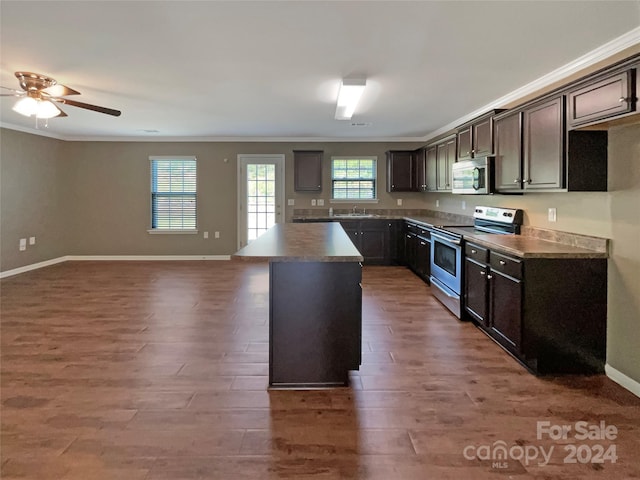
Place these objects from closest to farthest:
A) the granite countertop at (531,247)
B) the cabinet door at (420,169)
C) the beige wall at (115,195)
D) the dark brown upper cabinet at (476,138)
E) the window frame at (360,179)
Answer: 1. the granite countertop at (531,247)
2. the dark brown upper cabinet at (476,138)
3. the beige wall at (115,195)
4. the cabinet door at (420,169)
5. the window frame at (360,179)

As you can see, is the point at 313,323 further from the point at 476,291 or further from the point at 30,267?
the point at 30,267

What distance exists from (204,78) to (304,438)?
10.8 ft

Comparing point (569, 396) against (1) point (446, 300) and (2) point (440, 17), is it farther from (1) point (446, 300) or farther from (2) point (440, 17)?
(2) point (440, 17)

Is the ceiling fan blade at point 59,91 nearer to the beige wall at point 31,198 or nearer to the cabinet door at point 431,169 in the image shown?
the beige wall at point 31,198

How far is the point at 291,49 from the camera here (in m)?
3.18

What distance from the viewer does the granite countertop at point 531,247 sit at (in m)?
2.94

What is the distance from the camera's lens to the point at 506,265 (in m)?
3.22

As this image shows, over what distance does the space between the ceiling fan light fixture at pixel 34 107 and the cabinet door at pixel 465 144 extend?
435 cm

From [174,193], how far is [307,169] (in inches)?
104

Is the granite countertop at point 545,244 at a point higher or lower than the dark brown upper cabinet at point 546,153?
lower

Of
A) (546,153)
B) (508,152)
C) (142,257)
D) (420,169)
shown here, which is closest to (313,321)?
(546,153)

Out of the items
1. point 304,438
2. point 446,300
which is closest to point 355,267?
point 304,438

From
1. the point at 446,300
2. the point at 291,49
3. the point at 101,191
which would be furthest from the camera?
the point at 101,191

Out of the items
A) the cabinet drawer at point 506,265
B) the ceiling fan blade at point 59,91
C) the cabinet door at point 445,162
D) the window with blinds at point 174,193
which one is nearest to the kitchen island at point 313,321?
the cabinet drawer at point 506,265
